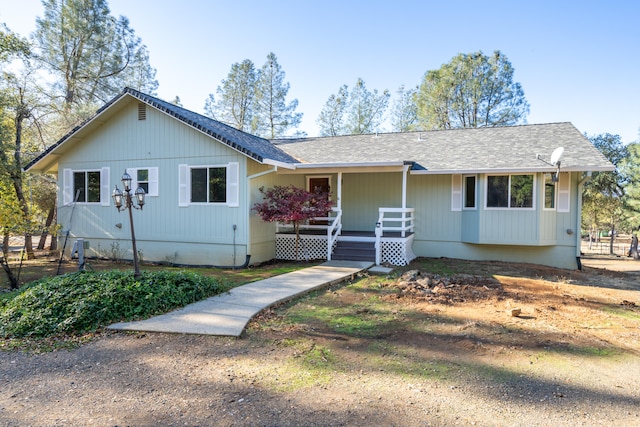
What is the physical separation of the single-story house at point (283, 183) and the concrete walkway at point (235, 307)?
2.54 m

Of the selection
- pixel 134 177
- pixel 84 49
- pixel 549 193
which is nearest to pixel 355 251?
pixel 549 193

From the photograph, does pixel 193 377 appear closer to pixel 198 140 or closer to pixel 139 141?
pixel 198 140

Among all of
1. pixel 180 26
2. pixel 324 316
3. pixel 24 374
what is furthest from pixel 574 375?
pixel 180 26

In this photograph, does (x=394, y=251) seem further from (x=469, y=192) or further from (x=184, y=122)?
(x=184, y=122)

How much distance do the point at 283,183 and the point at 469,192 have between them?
578cm

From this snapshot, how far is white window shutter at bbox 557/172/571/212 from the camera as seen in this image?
34.5 ft

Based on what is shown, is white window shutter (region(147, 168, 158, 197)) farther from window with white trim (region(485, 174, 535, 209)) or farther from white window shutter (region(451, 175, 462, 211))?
window with white trim (region(485, 174, 535, 209))

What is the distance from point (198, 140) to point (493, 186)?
28.0 ft

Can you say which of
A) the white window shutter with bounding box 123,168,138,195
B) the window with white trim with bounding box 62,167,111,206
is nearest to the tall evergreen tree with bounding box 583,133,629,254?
the white window shutter with bounding box 123,168,138,195

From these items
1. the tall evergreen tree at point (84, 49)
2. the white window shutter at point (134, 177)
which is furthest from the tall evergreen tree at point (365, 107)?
the white window shutter at point (134, 177)

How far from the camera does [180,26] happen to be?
48.9ft

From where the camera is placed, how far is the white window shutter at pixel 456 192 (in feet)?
37.7

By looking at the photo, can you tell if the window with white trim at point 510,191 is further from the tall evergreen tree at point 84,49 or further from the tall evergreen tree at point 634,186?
the tall evergreen tree at point 84,49

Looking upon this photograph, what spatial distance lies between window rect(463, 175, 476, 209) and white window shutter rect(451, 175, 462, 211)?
151mm
